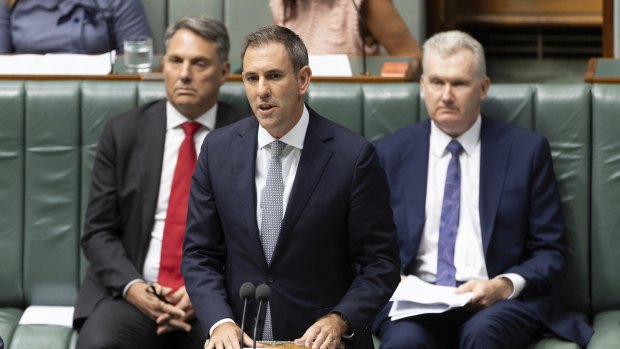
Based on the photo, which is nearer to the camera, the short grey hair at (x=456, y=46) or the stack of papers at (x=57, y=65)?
the short grey hair at (x=456, y=46)

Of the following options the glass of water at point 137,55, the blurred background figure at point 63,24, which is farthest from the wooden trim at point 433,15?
the glass of water at point 137,55

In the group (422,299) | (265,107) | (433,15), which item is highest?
(433,15)

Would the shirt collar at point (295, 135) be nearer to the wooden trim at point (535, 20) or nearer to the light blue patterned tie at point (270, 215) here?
the light blue patterned tie at point (270, 215)

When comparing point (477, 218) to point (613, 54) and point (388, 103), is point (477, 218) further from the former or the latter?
point (613, 54)

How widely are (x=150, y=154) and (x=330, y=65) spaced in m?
0.67

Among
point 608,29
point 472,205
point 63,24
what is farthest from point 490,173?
point 608,29

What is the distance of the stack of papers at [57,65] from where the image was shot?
12.2 feet

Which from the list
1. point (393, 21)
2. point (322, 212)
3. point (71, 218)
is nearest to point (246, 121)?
point (322, 212)

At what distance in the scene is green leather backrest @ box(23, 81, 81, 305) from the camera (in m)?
3.48

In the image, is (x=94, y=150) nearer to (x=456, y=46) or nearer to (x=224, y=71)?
(x=224, y=71)

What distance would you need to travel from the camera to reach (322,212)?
2682 millimetres

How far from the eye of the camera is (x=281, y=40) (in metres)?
2.63

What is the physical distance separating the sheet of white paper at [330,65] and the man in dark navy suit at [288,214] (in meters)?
0.90

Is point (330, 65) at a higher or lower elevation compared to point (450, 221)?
higher
